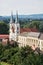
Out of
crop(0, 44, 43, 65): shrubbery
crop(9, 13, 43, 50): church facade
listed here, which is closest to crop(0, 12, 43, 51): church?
crop(9, 13, 43, 50): church facade

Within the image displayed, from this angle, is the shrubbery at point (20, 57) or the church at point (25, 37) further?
the church at point (25, 37)

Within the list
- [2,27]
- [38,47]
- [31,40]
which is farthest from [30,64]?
[2,27]

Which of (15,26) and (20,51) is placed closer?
(20,51)

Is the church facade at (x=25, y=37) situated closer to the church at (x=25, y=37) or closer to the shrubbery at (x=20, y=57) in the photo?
the church at (x=25, y=37)

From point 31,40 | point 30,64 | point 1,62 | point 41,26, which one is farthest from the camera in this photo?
point 41,26

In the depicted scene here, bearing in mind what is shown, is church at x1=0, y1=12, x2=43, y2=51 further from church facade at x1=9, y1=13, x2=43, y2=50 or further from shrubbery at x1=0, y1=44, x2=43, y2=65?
shrubbery at x1=0, y1=44, x2=43, y2=65

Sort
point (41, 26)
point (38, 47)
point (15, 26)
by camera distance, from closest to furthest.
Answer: point (38, 47) < point (15, 26) < point (41, 26)

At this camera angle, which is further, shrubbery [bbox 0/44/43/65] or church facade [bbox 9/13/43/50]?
church facade [bbox 9/13/43/50]

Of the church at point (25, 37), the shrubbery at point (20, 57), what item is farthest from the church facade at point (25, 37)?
the shrubbery at point (20, 57)

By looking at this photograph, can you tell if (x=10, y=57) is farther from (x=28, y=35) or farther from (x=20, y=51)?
(x=28, y=35)

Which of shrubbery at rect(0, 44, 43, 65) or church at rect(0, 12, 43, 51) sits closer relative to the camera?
shrubbery at rect(0, 44, 43, 65)

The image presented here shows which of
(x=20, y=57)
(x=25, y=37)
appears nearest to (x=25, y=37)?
(x=25, y=37)
